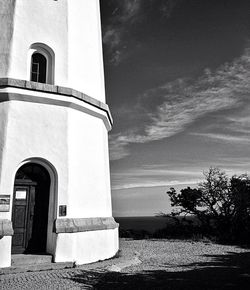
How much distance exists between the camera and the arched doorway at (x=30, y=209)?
9242 mm

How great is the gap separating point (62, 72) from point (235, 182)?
A: 11.3m

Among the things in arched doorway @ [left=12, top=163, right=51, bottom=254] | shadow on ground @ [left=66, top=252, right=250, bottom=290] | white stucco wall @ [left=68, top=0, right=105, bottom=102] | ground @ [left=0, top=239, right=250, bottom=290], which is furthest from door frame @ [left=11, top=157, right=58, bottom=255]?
white stucco wall @ [left=68, top=0, right=105, bottom=102]

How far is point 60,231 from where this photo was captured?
8.96m

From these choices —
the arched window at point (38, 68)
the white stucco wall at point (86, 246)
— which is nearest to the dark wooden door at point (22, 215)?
the white stucco wall at point (86, 246)

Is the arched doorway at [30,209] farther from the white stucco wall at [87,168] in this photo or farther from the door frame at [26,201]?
the white stucco wall at [87,168]

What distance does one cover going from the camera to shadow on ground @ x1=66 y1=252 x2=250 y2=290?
6730 millimetres

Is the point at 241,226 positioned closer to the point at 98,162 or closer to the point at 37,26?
the point at 98,162

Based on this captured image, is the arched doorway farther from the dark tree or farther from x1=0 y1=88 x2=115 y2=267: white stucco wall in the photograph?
the dark tree

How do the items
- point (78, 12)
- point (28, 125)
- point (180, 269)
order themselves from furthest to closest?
point (78, 12)
point (28, 125)
point (180, 269)

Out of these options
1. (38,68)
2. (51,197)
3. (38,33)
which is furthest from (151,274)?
(38,33)

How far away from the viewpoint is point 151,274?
25.9ft

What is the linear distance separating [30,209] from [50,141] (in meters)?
2.12

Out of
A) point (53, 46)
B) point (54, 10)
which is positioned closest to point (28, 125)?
point (53, 46)

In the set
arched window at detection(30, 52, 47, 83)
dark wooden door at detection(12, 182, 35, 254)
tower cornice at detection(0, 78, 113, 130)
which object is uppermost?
arched window at detection(30, 52, 47, 83)
